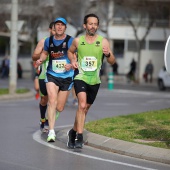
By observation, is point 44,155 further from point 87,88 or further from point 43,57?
point 43,57

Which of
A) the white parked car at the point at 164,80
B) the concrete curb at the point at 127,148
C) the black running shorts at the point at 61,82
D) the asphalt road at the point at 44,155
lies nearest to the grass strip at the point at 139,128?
the concrete curb at the point at 127,148

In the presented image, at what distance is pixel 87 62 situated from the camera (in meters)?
11.2

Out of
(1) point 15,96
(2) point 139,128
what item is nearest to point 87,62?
(2) point 139,128

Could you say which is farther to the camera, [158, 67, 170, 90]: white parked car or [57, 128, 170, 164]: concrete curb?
[158, 67, 170, 90]: white parked car

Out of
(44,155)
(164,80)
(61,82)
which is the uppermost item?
(61,82)

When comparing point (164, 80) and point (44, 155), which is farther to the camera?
point (164, 80)

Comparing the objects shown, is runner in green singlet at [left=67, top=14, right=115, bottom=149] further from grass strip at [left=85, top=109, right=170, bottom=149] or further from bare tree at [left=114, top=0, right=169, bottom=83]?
bare tree at [left=114, top=0, right=169, bottom=83]

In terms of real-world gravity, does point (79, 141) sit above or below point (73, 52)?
below

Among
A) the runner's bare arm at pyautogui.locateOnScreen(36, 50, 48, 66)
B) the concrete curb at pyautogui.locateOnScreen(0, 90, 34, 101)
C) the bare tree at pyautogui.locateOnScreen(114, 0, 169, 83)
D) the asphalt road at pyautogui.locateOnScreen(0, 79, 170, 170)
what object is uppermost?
the bare tree at pyautogui.locateOnScreen(114, 0, 169, 83)

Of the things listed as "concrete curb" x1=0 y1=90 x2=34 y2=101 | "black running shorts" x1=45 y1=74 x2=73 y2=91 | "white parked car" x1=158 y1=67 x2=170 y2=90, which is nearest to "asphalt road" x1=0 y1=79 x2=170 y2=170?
"black running shorts" x1=45 y1=74 x2=73 y2=91

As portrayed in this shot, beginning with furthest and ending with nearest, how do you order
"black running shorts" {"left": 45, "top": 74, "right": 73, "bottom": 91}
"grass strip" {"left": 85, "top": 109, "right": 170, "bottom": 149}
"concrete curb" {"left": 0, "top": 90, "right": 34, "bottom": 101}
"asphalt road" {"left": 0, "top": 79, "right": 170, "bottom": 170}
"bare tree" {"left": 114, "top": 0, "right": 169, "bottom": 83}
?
1. "bare tree" {"left": 114, "top": 0, "right": 169, "bottom": 83}
2. "concrete curb" {"left": 0, "top": 90, "right": 34, "bottom": 101}
3. "black running shorts" {"left": 45, "top": 74, "right": 73, "bottom": 91}
4. "grass strip" {"left": 85, "top": 109, "right": 170, "bottom": 149}
5. "asphalt road" {"left": 0, "top": 79, "right": 170, "bottom": 170}

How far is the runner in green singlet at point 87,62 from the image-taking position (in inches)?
440

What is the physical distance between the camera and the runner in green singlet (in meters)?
11.2

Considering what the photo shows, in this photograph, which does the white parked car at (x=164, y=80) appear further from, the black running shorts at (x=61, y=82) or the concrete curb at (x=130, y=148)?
the concrete curb at (x=130, y=148)
